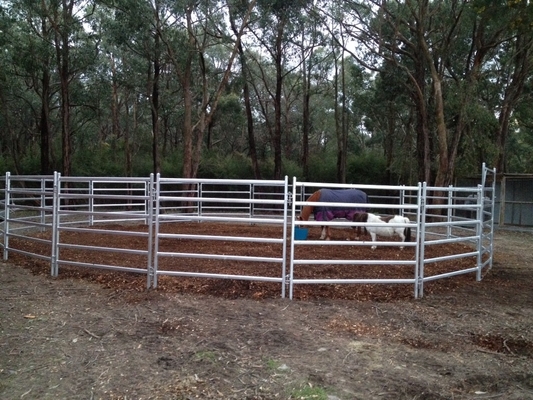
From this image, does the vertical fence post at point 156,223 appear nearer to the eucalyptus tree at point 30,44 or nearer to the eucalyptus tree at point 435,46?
the eucalyptus tree at point 435,46

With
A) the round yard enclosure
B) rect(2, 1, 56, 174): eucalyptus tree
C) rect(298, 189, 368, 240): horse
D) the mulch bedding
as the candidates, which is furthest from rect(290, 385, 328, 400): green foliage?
rect(2, 1, 56, 174): eucalyptus tree

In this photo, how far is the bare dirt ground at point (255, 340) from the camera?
331 cm

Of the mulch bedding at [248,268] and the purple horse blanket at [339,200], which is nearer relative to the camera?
the mulch bedding at [248,268]

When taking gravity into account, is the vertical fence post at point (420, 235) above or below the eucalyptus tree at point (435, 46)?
below

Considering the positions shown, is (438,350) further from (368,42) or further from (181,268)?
(368,42)

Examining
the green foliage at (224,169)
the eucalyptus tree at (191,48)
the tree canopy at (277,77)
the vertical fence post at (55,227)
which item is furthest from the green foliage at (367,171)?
the vertical fence post at (55,227)

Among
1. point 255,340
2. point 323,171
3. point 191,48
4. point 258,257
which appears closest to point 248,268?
point 258,257

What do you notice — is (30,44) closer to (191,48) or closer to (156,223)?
(191,48)

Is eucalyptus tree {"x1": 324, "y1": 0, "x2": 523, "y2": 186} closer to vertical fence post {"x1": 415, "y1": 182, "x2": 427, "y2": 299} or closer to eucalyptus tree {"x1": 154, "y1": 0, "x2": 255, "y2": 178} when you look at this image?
eucalyptus tree {"x1": 154, "y1": 0, "x2": 255, "y2": 178}

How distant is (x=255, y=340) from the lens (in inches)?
164

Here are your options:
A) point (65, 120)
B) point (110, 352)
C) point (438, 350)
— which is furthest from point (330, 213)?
point (65, 120)

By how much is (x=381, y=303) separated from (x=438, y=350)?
139 cm

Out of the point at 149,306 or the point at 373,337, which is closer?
the point at 373,337

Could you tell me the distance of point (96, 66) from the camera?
79.4 feet
